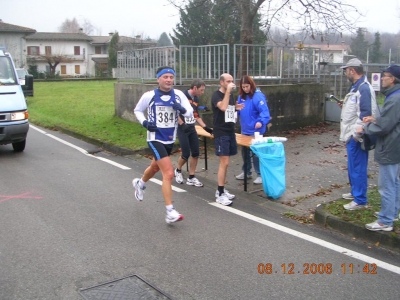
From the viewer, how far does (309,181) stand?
7.76 meters

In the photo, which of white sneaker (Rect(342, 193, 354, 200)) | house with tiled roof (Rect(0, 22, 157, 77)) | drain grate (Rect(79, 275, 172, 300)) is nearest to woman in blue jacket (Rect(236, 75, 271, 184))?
white sneaker (Rect(342, 193, 354, 200))

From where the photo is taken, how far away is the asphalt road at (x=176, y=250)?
404 centimetres

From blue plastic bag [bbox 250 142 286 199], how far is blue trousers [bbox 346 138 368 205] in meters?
1.11

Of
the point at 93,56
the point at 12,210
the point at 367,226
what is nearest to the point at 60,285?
the point at 12,210

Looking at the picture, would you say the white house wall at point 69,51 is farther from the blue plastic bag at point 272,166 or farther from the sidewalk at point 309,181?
the blue plastic bag at point 272,166

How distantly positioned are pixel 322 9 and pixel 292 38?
155 cm

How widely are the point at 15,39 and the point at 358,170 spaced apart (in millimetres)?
58489

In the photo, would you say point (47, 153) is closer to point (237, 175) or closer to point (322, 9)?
point (237, 175)

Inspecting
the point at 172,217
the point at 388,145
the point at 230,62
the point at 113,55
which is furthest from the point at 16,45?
the point at 388,145

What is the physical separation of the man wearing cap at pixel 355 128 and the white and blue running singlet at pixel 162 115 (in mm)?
2321

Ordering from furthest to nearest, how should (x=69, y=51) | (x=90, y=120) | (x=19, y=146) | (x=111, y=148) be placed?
1. (x=69, y=51)
2. (x=90, y=120)
3. (x=111, y=148)
4. (x=19, y=146)
